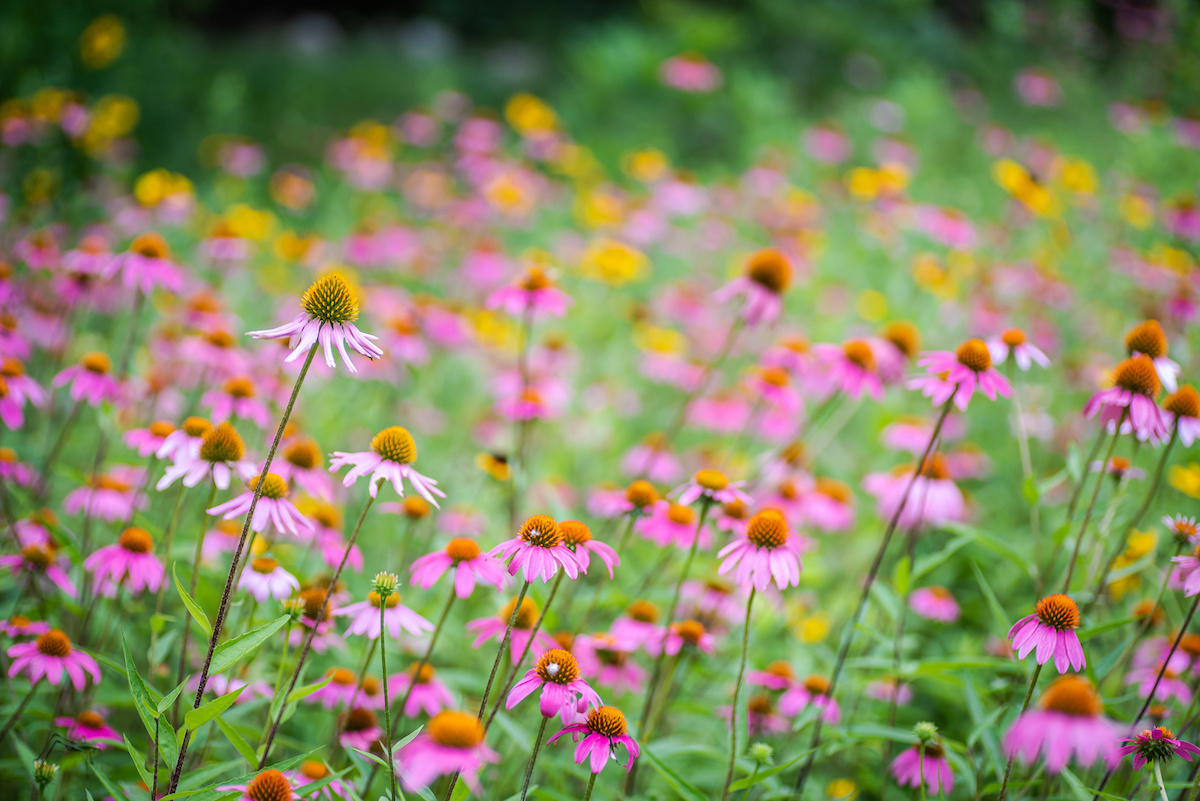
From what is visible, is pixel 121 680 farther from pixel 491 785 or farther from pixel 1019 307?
pixel 1019 307

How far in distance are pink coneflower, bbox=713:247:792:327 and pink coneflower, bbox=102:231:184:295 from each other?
1510 mm

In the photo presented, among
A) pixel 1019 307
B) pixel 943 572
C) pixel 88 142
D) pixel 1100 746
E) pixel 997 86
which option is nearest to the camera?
pixel 1100 746

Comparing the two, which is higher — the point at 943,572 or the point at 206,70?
the point at 943,572

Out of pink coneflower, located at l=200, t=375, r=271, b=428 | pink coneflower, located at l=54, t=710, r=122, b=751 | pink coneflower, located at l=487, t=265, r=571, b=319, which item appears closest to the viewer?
pink coneflower, located at l=54, t=710, r=122, b=751

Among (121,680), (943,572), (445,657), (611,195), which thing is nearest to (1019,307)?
(943,572)

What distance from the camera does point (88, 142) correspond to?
11.4 ft

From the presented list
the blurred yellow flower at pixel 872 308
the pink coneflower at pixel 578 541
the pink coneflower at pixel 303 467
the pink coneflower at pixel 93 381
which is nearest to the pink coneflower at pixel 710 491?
the pink coneflower at pixel 578 541

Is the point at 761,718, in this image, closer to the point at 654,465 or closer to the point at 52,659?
the point at 654,465

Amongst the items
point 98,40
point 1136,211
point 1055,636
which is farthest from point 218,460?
point 1136,211

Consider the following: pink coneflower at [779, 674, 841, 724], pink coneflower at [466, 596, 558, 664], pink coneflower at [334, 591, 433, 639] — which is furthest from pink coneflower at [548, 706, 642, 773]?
pink coneflower at [779, 674, 841, 724]

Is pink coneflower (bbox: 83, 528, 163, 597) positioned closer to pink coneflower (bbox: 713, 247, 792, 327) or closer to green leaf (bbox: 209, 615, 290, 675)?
green leaf (bbox: 209, 615, 290, 675)

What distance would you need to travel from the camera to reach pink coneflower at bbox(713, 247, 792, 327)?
2.14 m

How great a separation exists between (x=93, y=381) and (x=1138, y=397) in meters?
2.29

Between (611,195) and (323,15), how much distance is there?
54.2ft
